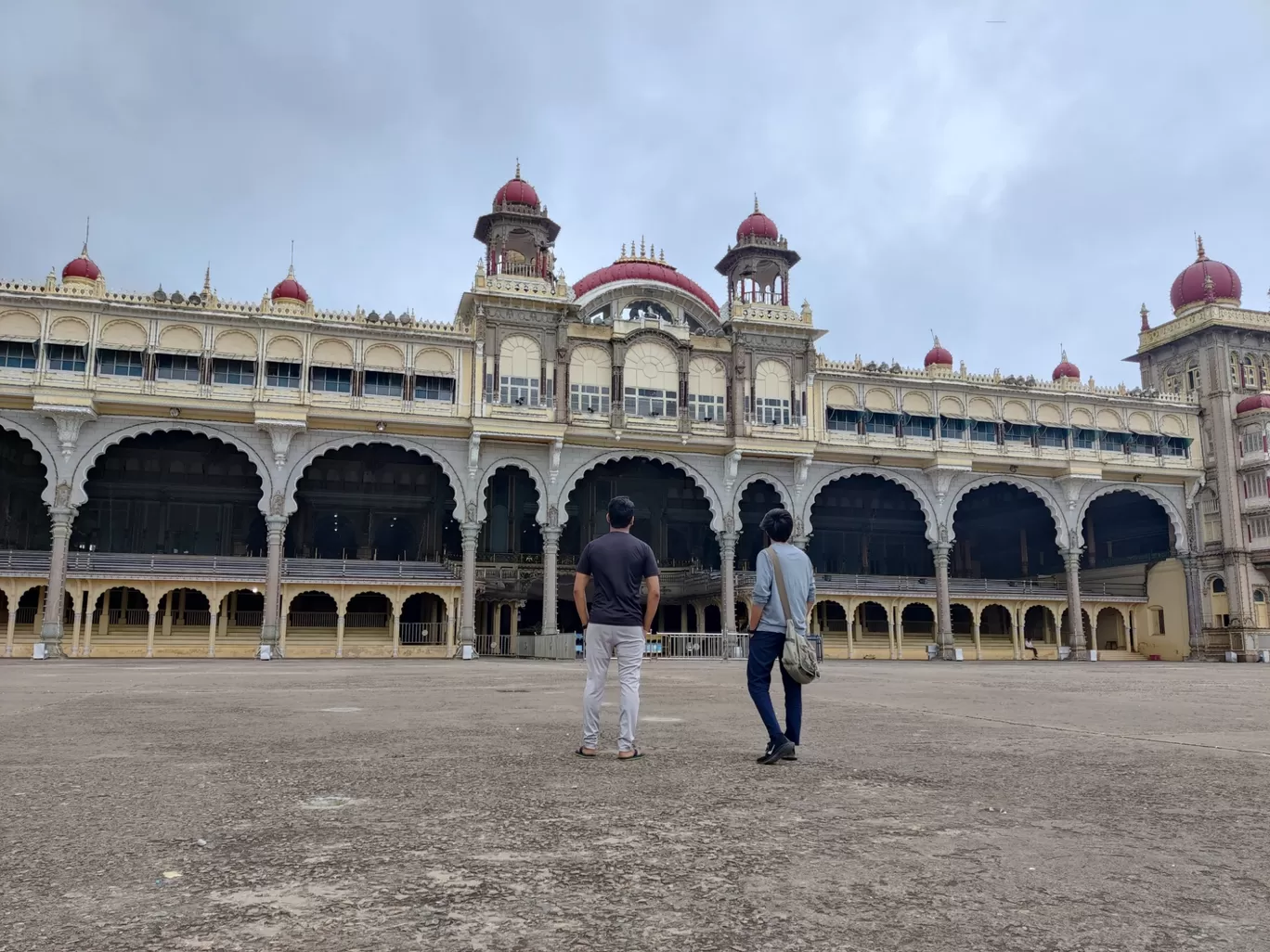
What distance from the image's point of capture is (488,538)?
128 feet

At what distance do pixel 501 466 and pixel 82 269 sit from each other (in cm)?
1624

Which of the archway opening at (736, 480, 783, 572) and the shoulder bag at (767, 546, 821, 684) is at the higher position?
the archway opening at (736, 480, 783, 572)

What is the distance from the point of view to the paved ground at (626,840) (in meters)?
2.52

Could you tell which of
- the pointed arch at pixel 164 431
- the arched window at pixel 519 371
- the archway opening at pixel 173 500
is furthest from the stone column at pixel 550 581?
the archway opening at pixel 173 500

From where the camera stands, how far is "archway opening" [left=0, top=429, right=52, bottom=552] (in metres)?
34.1

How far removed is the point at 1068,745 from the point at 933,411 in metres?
33.0

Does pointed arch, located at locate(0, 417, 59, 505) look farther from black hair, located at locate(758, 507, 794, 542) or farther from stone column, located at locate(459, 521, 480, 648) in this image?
black hair, located at locate(758, 507, 794, 542)

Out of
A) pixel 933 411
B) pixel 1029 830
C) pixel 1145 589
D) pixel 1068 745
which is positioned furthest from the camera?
pixel 1145 589

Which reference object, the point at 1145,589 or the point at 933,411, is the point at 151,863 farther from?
the point at 1145,589

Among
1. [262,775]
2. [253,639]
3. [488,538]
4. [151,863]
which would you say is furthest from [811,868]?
[488,538]

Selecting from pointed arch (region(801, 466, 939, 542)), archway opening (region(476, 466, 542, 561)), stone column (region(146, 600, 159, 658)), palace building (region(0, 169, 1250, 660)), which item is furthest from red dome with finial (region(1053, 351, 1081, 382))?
stone column (region(146, 600, 159, 658))

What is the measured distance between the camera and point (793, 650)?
232 inches

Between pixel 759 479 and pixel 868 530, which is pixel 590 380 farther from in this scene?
pixel 868 530

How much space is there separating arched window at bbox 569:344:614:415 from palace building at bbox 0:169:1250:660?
0.11m
